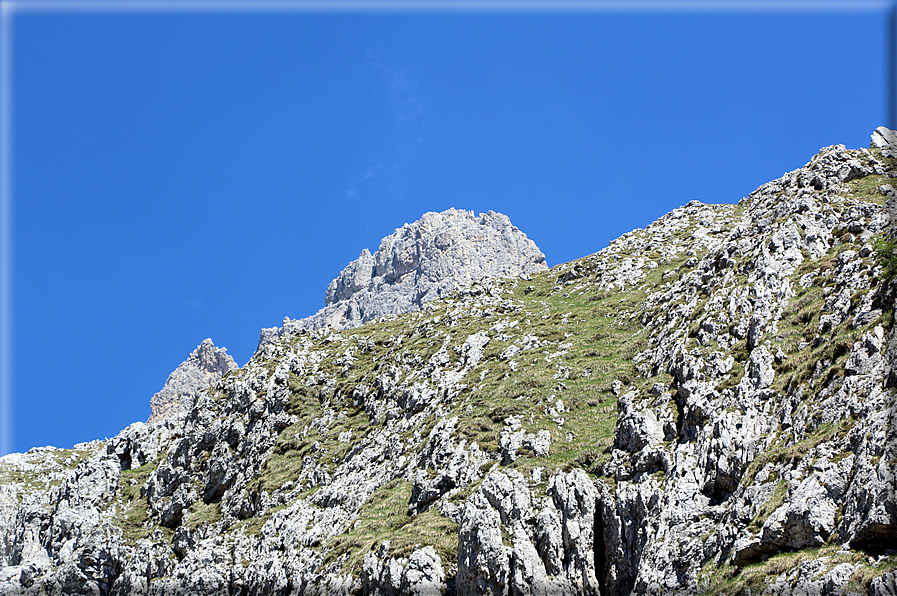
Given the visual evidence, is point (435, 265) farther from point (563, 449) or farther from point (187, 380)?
point (563, 449)

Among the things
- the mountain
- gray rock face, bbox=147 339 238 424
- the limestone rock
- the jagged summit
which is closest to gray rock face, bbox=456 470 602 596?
the mountain

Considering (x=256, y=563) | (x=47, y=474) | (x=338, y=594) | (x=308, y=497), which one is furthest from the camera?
(x=47, y=474)

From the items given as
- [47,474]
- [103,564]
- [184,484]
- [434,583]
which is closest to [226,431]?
[184,484]

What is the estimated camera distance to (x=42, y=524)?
66750mm

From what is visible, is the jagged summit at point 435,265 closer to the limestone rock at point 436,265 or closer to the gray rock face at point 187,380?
the limestone rock at point 436,265

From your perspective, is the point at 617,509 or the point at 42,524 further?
the point at 42,524

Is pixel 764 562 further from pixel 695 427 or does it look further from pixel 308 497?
pixel 308 497

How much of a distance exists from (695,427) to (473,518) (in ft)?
41.2

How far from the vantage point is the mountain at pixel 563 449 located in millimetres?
29828

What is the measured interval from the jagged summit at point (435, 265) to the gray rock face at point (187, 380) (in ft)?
93.3

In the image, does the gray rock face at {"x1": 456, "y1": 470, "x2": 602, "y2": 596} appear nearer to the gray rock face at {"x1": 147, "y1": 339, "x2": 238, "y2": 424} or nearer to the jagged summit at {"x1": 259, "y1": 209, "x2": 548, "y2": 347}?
the jagged summit at {"x1": 259, "y1": 209, "x2": 548, "y2": 347}

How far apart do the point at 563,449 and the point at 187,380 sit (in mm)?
165982

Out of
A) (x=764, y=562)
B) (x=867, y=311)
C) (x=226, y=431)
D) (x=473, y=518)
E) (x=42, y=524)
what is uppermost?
(x=226, y=431)

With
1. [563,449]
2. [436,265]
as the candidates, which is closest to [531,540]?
[563,449]
